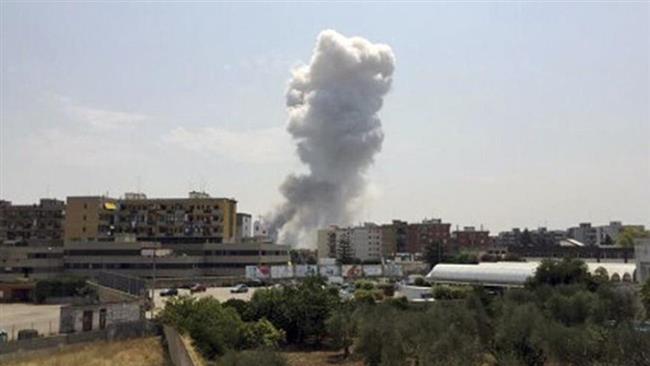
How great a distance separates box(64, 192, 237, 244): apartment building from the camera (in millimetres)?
136875

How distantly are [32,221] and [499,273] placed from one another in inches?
4567

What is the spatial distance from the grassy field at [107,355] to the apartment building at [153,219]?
285 feet

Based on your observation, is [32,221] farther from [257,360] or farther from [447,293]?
[257,360]

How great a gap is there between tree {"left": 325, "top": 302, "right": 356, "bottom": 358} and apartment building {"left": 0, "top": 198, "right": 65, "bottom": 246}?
121 meters

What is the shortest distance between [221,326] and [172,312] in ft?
24.6

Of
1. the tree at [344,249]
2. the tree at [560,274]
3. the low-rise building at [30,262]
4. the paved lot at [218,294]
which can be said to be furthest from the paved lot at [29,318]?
the tree at [344,249]

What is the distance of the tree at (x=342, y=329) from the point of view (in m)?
45.8

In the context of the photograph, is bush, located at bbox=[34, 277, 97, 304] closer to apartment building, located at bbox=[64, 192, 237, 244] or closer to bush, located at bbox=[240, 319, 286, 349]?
apartment building, located at bbox=[64, 192, 237, 244]

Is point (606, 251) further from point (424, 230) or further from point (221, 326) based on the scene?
point (221, 326)

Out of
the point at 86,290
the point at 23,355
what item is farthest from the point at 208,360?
the point at 86,290

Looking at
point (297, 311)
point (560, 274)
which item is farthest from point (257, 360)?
point (560, 274)

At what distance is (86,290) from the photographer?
93.4 m

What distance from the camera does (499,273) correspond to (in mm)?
80750

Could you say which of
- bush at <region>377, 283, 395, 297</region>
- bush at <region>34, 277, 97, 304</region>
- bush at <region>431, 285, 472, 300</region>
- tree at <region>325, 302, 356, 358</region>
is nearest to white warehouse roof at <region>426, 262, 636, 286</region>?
bush at <region>377, 283, 395, 297</region>
